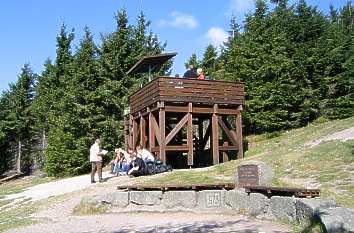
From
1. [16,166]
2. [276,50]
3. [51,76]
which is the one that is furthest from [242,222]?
[16,166]

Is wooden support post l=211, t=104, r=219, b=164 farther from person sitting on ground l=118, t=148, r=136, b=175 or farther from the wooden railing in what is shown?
person sitting on ground l=118, t=148, r=136, b=175

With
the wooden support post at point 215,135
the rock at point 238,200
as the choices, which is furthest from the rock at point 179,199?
the wooden support post at point 215,135

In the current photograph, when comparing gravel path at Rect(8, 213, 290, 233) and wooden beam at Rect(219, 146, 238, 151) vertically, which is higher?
wooden beam at Rect(219, 146, 238, 151)

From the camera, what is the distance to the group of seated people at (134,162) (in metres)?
17.6

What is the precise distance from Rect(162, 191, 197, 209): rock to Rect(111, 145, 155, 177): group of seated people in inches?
195

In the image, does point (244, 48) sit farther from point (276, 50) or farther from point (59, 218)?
point (59, 218)

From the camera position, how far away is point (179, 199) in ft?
41.2

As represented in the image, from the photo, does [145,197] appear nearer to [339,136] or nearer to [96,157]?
[96,157]

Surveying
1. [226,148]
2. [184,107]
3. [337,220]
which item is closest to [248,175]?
[337,220]

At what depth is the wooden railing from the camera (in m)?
19.5

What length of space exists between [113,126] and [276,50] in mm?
11926

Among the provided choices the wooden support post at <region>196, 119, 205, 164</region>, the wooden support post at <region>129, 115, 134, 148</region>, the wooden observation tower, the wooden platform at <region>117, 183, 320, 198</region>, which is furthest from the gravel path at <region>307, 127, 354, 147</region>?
the wooden support post at <region>129, 115, 134, 148</region>

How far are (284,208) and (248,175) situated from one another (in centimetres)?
218

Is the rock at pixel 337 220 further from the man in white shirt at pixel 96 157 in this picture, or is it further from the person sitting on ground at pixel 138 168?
the man in white shirt at pixel 96 157
